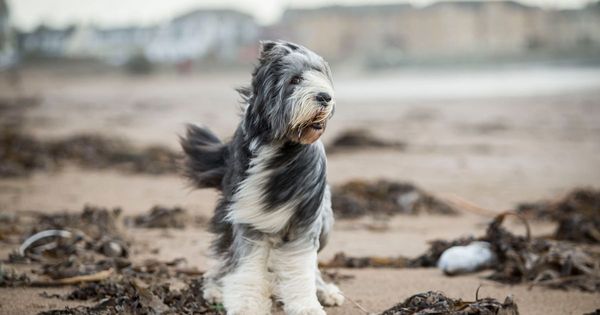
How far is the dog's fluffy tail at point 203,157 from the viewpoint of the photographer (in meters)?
4.93

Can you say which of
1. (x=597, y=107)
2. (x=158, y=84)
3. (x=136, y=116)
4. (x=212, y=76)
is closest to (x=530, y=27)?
(x=212, y=76)

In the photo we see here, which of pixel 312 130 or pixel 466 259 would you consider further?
pixel 466 259

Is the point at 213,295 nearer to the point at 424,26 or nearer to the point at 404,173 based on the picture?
the point at 404,173

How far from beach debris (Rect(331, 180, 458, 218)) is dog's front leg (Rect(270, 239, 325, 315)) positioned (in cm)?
417

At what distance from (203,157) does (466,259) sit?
7.74 ft

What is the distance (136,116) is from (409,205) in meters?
16.3

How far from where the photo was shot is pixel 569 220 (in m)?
6.87

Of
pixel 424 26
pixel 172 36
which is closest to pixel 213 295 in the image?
pixel 424 26

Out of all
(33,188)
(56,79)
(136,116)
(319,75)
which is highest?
(319,75)

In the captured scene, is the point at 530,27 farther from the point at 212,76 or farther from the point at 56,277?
the point at 56,277

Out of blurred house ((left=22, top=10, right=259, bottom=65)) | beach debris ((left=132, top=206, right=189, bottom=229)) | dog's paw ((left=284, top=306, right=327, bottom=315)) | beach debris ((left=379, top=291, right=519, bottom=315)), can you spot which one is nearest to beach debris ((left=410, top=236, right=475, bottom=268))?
beach debris ((left=379, top=291, right=519, bottom=315))

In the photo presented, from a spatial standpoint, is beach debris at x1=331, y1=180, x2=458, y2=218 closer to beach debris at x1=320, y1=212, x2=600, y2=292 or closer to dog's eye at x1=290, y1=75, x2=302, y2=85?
beach debris at x1=320, y1=212, x2=600, y2=292

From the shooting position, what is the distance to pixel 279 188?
163 inches

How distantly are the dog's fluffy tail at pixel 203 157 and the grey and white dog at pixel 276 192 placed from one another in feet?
1.66
